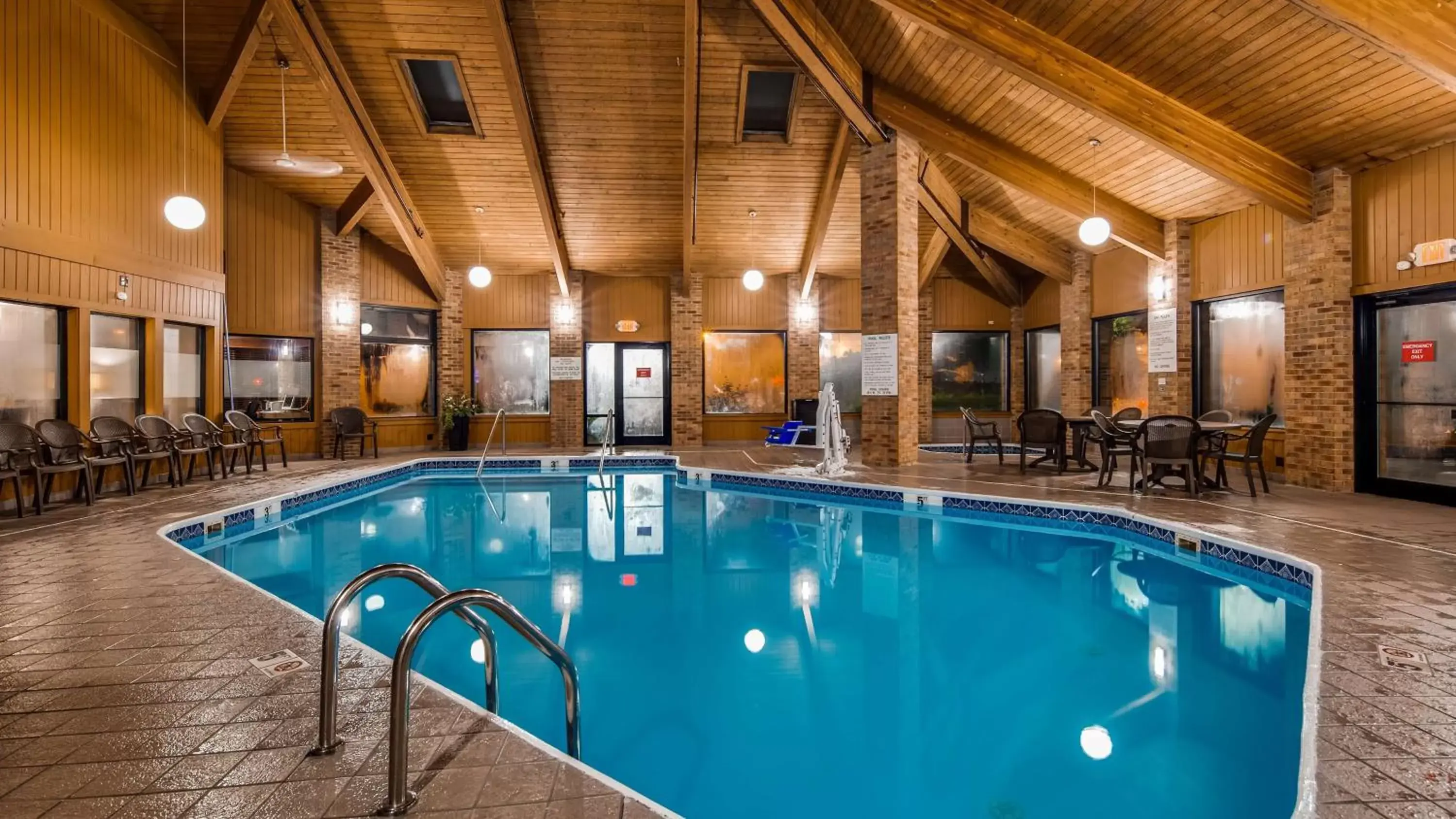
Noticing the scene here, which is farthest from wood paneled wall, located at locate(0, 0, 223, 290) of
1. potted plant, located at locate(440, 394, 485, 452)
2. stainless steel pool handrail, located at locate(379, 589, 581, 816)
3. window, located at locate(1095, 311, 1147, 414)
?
window, located at locate(1095, 311, 1147, 414)

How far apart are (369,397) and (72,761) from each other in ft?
37.2

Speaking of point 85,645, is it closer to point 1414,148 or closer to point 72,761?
point 72,761

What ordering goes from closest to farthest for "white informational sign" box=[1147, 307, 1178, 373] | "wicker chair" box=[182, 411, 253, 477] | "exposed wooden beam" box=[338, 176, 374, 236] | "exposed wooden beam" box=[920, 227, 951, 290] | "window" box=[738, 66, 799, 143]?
"wicker chair" box=[182, 411, 253, 477] < "window" box=[738, 66, 799, 143] < "white informational sign" box=[1147, 307, 1178, 373] < "exposed wooden beam" box=[338, 176, 374, 236] < "exposed wooden beam" box=[920, 227, 951, 290]

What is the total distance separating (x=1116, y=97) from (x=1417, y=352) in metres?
3.89

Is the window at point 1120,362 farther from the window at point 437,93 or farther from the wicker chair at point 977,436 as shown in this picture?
the window at point 437,93

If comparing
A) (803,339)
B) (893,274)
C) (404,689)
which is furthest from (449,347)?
(404,689)

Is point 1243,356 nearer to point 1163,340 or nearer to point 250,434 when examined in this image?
point 1163,340

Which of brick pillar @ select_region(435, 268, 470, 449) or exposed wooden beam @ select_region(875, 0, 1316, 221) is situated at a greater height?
exposed wooden beam @ select_region(875, 0, 1316, 221)

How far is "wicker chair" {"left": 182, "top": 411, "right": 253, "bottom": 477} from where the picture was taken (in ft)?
27.6

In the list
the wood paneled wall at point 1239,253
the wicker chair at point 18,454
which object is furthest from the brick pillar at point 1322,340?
the wicker chair at point 18,454

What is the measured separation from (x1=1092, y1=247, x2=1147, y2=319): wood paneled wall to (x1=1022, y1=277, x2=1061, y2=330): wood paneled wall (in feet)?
3.03

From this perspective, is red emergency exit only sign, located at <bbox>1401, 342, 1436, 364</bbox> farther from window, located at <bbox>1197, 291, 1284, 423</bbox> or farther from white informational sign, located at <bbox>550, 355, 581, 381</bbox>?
white informational sign, located at <bbox>550, 355, 581, 381</bbox>

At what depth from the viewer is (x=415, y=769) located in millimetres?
2051

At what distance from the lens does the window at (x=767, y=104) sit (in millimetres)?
9570
